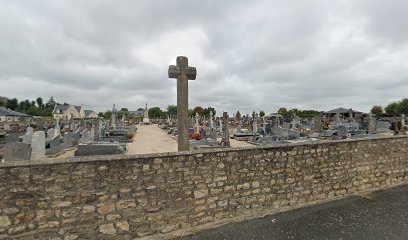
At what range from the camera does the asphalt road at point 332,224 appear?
381cm

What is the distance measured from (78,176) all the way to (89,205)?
1.68ft

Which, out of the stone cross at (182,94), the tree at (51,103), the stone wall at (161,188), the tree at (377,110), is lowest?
the stone wall at (161,188)

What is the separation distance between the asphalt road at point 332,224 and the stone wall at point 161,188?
0.27 meters

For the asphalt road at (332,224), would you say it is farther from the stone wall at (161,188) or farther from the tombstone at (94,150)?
the tombstone at (94,150)

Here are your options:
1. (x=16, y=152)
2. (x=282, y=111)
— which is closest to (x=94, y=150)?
(x=16, y=152)

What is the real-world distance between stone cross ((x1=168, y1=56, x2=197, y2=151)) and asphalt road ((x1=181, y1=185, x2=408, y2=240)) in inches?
73.9

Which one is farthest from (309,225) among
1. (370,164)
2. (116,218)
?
(116,218)

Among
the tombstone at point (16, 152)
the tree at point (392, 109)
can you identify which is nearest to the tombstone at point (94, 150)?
the tombstone at point (16, 152)

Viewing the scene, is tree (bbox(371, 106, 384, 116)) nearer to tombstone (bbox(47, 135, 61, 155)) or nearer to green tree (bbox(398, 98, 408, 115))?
green tree (bbox(398, 98, 408, 115))

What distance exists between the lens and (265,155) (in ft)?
15.0

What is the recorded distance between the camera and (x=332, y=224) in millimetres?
4191

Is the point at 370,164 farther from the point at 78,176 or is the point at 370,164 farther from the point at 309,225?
the point at 78,176

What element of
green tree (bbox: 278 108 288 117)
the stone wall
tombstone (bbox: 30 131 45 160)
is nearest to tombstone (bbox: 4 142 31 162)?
tombstone (bbox: 30 131 45 160)

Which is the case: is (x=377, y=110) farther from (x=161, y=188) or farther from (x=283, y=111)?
(x=161, y=188)
